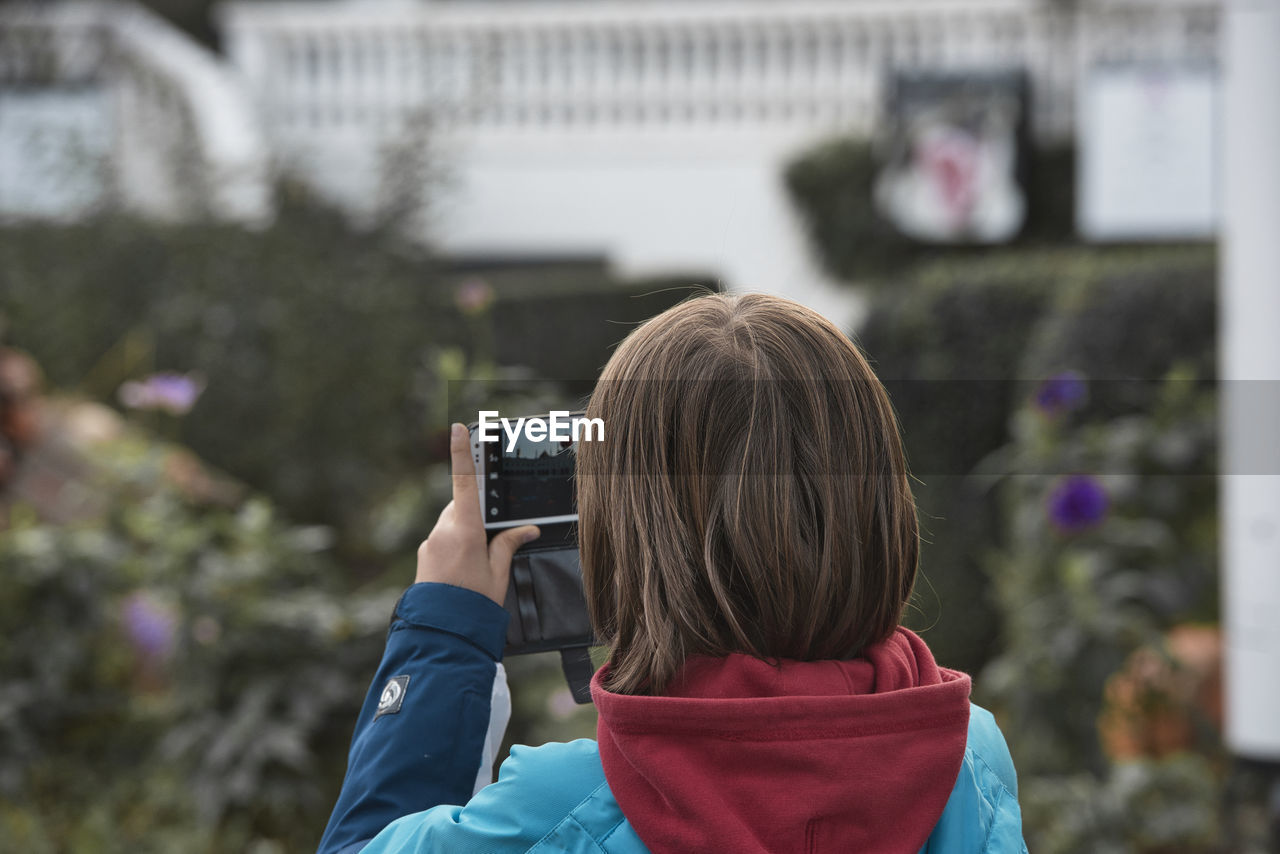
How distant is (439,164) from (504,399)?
3.35 m

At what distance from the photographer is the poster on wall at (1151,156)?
5.45 m

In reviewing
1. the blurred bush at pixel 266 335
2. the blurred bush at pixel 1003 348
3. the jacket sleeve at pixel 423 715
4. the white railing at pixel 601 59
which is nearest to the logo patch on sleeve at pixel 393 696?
the jacket sleeve at pixel 423 715

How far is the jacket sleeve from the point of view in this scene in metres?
0.95

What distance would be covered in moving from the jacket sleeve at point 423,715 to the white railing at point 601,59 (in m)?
5.81

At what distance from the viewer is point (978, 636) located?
3.66 meters

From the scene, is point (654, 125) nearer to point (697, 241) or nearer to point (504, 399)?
point (697, 241)

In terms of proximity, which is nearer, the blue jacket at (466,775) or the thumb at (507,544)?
the blue jacket at (466,775)

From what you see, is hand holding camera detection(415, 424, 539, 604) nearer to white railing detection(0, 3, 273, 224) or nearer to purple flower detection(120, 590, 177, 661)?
purple flower detection(120, 590, 177, 661)

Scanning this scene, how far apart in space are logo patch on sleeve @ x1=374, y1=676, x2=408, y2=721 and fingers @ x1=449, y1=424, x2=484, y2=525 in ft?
0.48

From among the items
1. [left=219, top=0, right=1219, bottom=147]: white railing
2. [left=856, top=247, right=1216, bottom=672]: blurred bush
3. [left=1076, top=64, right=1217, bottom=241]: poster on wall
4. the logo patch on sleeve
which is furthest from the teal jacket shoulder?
[left=219, top=0, right=1219, bottom=147]: white railing

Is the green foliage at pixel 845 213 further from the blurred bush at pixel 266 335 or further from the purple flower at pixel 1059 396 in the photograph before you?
the purple flower at pixel 1059 396

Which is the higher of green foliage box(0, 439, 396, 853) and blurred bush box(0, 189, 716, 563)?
blurred bush box(0, 189, 716, 563)

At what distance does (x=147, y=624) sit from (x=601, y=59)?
198 inches

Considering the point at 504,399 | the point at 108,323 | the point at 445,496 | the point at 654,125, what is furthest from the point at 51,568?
the point at 654,125
